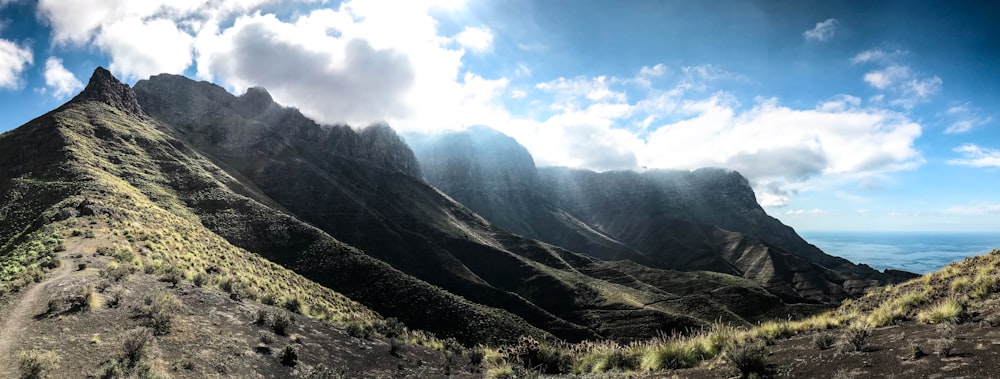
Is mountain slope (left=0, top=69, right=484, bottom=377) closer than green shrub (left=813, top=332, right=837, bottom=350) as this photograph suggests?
No

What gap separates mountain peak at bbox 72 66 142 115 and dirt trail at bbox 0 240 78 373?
4889 inches

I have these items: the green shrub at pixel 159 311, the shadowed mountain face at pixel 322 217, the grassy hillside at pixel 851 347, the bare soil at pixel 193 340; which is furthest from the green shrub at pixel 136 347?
the shadowed mountain face at pixel 322 217

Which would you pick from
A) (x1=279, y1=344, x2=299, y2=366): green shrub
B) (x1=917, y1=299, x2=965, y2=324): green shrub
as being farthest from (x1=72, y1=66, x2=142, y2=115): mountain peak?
(x1=917, y1=299, x2=965, y2=324): green shrub

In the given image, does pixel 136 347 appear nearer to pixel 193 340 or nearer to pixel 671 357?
pixel 193 340

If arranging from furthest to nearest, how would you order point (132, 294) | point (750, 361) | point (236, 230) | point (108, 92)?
1. point (108, 92)
2. point (236, 230)
3. point (132, 294)
4. point (750, 361)

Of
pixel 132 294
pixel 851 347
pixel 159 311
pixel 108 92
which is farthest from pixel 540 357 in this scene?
pixel 108 92

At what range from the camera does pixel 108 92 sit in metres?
121

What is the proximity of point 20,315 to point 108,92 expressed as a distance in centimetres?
13964

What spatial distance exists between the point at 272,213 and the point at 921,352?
98.7 metres

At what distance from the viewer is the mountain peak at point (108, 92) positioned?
11562 centimetres

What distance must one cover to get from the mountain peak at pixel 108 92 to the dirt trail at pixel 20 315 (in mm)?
124170

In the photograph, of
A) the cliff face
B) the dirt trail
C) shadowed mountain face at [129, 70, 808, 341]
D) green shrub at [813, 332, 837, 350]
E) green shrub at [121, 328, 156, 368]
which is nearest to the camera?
green shrub at [813, 332, 837, 350]

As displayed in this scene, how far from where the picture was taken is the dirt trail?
506 inches

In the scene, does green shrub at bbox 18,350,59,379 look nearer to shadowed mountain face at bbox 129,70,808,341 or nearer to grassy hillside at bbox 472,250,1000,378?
grassy hillside at bbox 472,250,1000,378
